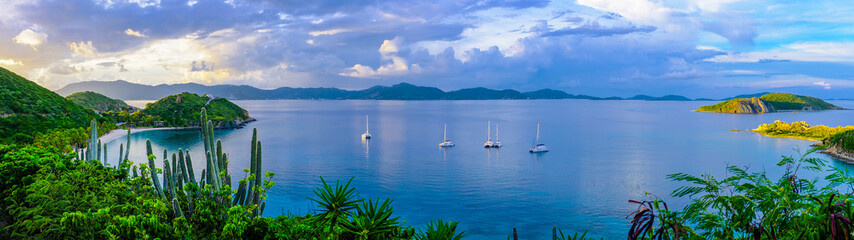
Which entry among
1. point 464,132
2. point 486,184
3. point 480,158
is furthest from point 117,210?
point 464,132

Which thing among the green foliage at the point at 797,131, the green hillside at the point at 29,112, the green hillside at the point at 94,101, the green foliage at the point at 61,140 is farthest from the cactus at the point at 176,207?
the green hillside at the point at 94,101

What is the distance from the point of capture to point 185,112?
358 ft

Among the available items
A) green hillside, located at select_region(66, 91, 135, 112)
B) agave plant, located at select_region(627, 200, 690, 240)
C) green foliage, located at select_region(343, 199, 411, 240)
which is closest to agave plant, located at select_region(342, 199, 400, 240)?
green foliage, located at select_region(343, 199, 411, 240)

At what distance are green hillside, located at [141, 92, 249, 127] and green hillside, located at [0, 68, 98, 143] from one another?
24490 mm

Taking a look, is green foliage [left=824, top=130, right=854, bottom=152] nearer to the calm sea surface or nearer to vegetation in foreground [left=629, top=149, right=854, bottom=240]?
the calm sea surface

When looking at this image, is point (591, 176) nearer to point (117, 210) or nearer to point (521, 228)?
point (521, 228)

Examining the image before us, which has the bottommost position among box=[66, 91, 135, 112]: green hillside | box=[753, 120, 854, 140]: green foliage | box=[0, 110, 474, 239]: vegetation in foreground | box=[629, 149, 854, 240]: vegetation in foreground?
box=[753, 120, 854, 140]: green foliage

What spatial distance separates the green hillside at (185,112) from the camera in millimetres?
105188

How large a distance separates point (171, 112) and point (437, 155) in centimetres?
7787

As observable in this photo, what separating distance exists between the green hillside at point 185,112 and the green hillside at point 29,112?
2449 cm

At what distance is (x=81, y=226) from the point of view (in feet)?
30.6

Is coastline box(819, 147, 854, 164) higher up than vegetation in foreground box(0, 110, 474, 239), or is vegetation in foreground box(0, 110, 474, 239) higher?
vegetation in foreground box(0, 110, 474, 239)

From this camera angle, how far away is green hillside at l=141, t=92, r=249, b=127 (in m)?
105

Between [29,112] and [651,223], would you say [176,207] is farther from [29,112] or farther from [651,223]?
[29,112]
